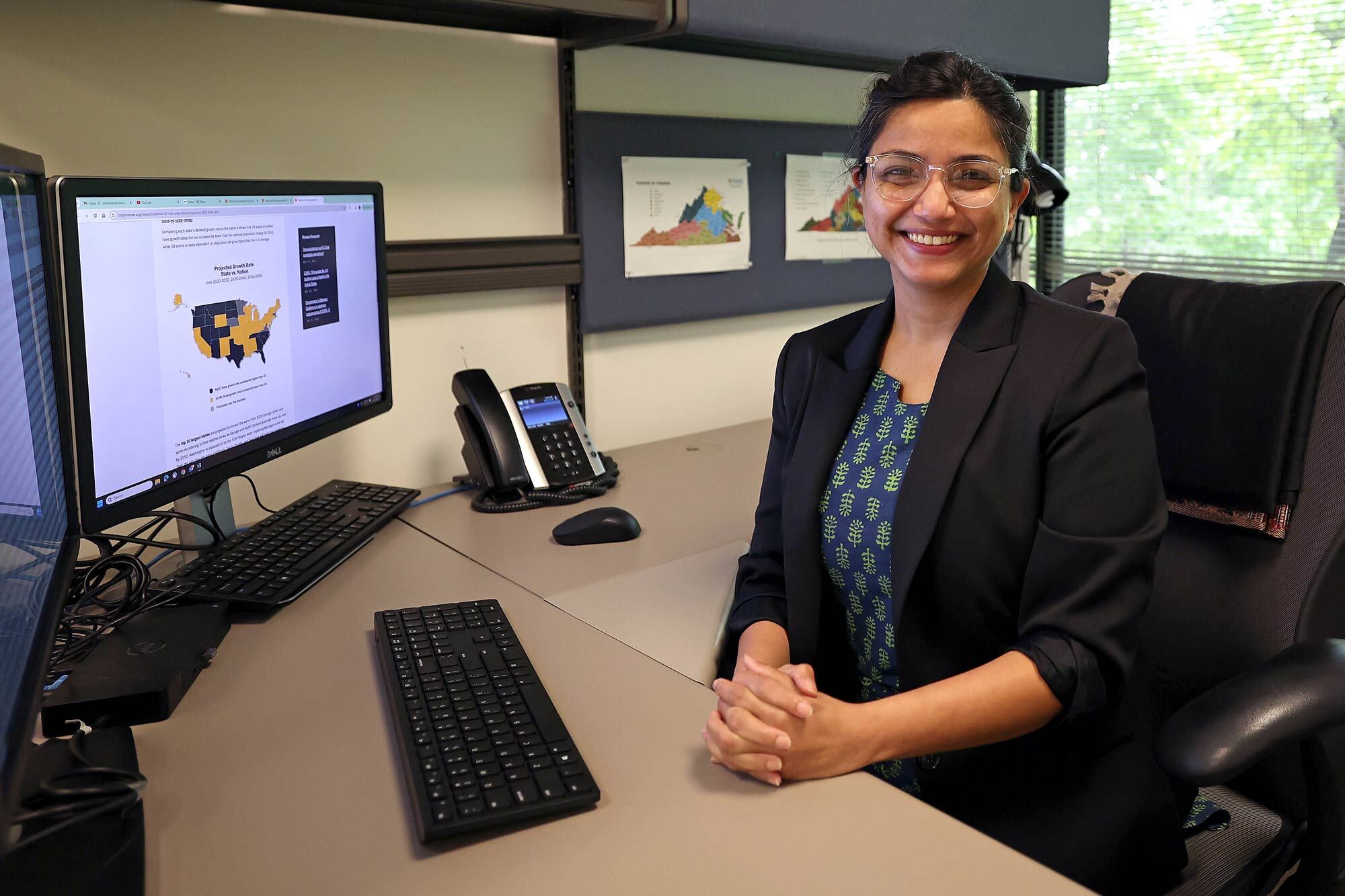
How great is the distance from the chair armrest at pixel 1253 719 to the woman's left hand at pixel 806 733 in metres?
0.27

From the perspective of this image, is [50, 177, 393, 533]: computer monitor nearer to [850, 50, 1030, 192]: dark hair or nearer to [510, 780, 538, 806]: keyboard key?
[510, 780, 538, 806]: keyboard key

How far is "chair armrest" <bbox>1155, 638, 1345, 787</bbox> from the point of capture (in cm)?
84

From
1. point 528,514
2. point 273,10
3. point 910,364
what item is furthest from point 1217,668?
point 273,10

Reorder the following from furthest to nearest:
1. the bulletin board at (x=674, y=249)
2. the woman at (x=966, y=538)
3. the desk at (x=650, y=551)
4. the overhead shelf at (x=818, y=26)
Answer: the bulletin board at (x=674, y=249) < the overhead shelf at (x=818, y=26) < the desk at (x=650, y=551) < the woman at (x=966, y=538)

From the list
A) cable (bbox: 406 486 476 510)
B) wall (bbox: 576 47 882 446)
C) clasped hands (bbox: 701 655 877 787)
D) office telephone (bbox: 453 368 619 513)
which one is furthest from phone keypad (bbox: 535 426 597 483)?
clasped hands (bbox: 701 655 877 787)

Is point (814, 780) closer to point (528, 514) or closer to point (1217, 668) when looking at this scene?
point (1217, 668)

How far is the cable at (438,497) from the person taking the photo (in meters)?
1.52

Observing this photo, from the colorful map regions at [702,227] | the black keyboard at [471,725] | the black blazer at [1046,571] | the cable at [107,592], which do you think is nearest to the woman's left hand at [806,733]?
the black keyboard at [471,725]

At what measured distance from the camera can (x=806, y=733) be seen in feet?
2.64

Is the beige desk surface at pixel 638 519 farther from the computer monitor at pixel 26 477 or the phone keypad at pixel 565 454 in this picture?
the computer monitor at pixel 26 477

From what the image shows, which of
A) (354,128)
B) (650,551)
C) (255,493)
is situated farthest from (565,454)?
(354,128)

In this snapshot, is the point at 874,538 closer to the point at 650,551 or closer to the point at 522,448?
the point at 650,551

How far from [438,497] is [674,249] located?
66cm

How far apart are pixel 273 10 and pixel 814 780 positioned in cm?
126
